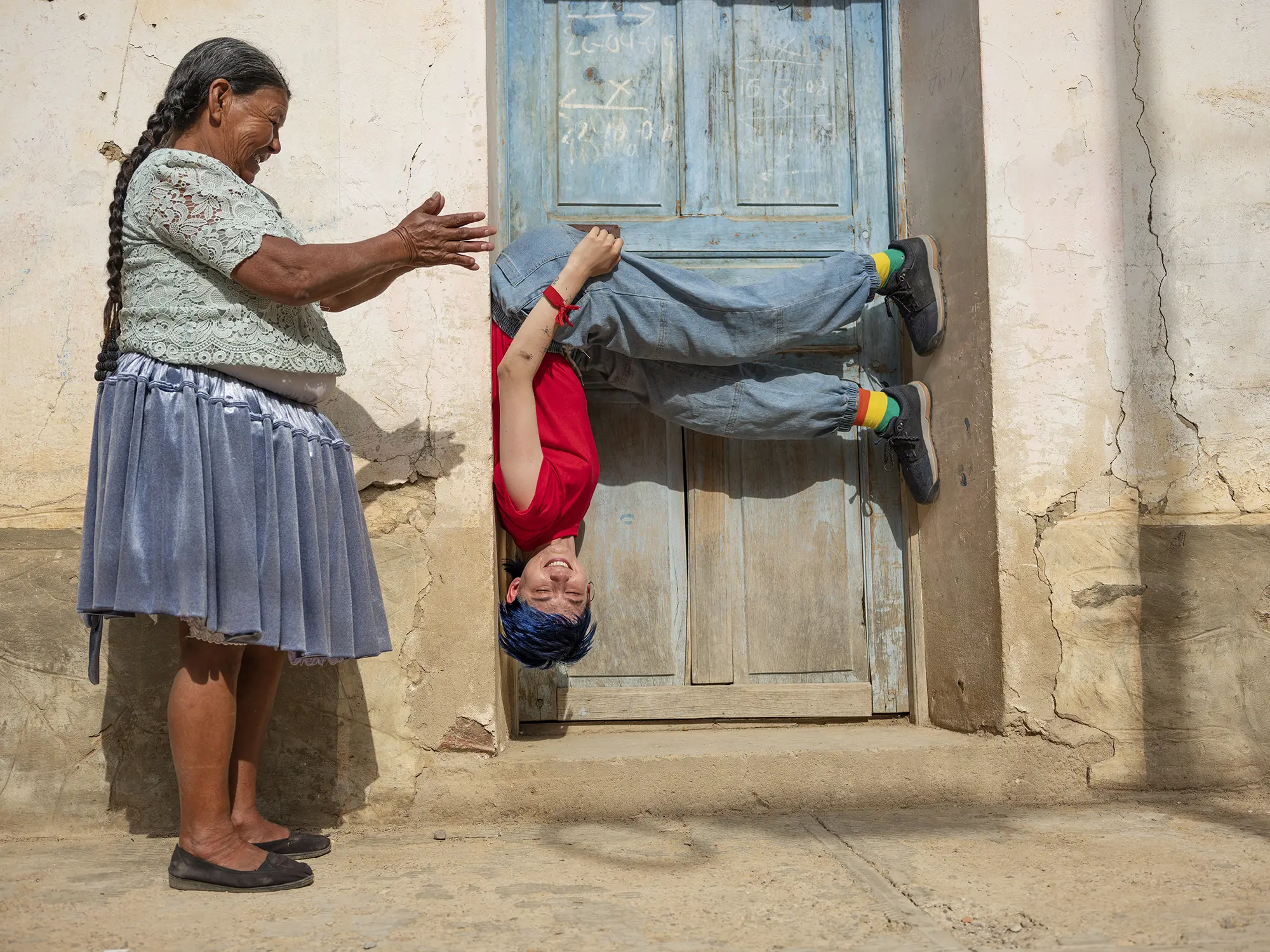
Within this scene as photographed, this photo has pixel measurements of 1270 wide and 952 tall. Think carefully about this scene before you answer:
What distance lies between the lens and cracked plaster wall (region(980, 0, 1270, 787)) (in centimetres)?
290

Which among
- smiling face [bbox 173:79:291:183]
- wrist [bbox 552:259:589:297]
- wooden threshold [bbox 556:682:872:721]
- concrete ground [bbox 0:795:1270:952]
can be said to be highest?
smiling face [bbox 173:79:291:183]

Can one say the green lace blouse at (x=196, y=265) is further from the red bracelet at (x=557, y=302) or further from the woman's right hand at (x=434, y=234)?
the red bracelet at (x=557, y=302)

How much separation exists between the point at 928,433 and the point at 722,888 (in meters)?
1.60

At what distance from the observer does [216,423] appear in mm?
2215

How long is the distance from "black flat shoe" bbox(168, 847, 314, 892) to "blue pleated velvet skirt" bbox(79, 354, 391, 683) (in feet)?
1.42

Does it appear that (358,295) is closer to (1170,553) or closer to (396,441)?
(396,441)

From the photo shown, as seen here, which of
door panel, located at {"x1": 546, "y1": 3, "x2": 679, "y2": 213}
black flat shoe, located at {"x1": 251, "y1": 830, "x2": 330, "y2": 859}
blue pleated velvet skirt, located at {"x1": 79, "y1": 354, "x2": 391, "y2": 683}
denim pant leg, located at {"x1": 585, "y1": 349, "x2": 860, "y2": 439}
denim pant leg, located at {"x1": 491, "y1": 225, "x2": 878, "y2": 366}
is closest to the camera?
blue pleated velvet skirt, located at {"x1": 79, "y1": 354, "x2": 391, "y2": 683}

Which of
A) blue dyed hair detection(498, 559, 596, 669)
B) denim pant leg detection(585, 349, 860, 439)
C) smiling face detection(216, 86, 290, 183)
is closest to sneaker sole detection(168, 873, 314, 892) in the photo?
blue dyed hair detection(498, 559, 596, 669)

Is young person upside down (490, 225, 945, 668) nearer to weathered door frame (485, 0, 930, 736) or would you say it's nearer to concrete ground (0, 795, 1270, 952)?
weathered door frame (485, 0, 930, 736)

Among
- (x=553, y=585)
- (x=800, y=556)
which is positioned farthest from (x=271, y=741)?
(x=800, y=556)

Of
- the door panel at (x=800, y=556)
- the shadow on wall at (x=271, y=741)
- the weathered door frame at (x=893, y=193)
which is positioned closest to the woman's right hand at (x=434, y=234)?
the weathered door frame at (x=893, y=193)

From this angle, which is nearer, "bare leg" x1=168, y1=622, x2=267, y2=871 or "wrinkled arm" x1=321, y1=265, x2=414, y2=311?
"bare leg" x1=168, y1=622, x2=267, y2=871

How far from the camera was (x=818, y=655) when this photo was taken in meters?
3.36

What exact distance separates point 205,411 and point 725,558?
1692 millimetres
